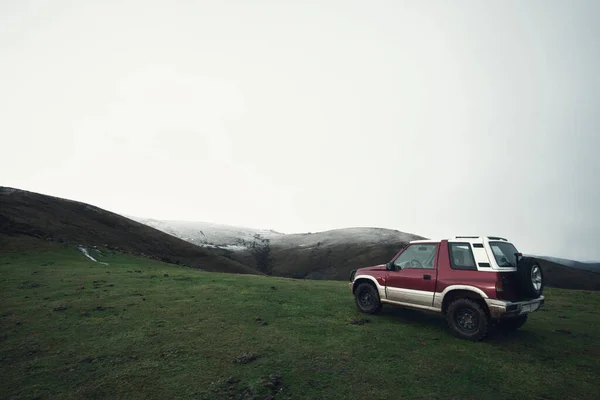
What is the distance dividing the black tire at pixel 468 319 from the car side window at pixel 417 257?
132 cm

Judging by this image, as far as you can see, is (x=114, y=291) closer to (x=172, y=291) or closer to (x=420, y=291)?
(x=172, y=291)

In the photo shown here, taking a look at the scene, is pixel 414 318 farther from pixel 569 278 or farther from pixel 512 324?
pixel 569 278

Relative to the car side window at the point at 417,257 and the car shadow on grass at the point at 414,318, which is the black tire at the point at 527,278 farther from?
the car shadow on grass at the point at 414,318

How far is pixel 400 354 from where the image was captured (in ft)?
24.5

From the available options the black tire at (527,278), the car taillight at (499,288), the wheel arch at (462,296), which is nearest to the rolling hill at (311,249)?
the wheel arch at (462,296)

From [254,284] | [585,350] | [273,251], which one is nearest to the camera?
[585,350]

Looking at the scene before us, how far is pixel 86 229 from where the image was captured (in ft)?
120

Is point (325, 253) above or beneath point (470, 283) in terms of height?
above

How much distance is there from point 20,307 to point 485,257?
14555 mm

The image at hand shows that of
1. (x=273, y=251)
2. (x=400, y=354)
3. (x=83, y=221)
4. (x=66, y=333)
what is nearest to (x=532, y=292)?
(x=400, y=354)

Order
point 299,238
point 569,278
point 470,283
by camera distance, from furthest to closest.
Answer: point 299,238
point 569,278
point 470,283

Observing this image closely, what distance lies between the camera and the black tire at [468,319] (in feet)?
27.0

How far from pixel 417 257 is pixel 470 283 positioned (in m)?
1.94

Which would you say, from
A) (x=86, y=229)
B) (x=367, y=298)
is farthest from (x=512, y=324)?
(x=86, y=229)
